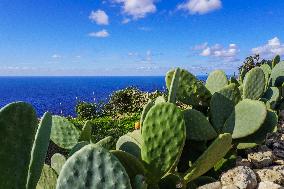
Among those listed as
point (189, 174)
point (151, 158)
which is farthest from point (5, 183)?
point (189, 174)

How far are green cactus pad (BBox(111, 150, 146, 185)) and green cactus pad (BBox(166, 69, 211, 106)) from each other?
1.44 meters

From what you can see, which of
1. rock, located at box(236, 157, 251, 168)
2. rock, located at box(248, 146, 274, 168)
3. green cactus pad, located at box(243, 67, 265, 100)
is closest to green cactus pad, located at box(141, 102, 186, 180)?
rock, located at box(236, 157, 251, 168)

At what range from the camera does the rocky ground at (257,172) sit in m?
2.94

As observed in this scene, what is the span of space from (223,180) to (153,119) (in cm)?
76

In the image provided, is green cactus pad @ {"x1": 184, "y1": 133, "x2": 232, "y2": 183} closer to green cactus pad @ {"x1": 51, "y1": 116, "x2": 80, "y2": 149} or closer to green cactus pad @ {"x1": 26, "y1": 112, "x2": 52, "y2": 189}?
green cactus pad @ {"x1": 51, "y1": 116, "x2": 80, "y2": 149}

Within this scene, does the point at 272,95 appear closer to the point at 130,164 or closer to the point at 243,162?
the point at 243,162

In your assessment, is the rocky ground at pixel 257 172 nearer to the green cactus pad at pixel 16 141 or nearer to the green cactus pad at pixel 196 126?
the green cactus pad at pixel 196 126

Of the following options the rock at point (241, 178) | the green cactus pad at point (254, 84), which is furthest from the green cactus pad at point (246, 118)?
the green cactus pad at point (254, 84)

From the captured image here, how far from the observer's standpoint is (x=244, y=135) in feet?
11.9

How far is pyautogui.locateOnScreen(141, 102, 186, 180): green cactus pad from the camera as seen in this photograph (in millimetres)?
2664

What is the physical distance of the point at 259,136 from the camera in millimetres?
3797

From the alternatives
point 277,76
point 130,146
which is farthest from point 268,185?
point 277,76

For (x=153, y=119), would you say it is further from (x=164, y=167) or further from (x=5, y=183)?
(x=5, y=183)

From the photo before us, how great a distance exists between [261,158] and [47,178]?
1.83m
